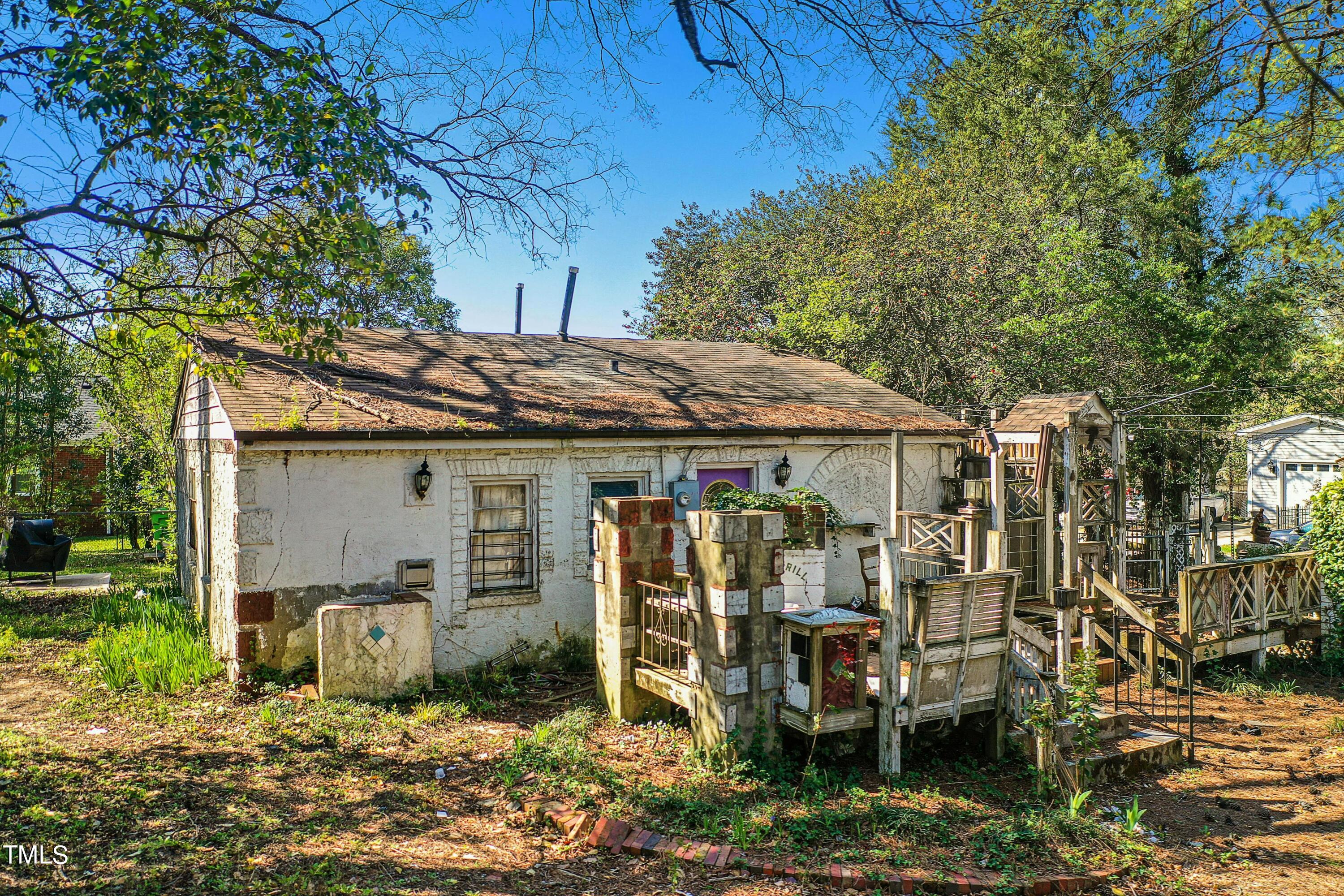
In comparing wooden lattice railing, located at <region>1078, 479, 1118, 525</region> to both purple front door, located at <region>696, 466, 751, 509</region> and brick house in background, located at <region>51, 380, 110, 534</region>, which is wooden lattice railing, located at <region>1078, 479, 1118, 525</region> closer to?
purple front door, located at <region>696, 466, 751, 509</region>

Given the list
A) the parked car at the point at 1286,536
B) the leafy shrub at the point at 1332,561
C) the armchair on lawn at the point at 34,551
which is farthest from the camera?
the parked car at the point at 1286,536

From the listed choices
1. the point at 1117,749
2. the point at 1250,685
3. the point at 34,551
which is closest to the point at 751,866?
the point at 1117,749

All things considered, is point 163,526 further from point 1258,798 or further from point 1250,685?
→ point 1250,685

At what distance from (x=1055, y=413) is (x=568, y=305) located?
30.5 feet

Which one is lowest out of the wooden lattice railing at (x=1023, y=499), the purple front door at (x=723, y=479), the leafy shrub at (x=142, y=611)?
the leafy shrub at (x=142, y=611)

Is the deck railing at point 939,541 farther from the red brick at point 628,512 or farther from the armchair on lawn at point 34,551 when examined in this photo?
the armchair on lawn at point 34,551

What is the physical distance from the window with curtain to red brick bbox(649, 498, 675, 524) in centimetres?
266

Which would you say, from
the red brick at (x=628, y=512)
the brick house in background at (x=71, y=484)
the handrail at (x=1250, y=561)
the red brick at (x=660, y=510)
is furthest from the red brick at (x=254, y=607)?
the brick house in background at (x=71, y=484)

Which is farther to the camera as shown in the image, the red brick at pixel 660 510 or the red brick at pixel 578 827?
the red brick at pixel 660 510

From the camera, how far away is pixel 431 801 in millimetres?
6281

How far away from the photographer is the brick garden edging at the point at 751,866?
5.19 meters

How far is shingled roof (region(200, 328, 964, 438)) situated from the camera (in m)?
9.73

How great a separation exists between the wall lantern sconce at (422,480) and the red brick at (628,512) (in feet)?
9.09

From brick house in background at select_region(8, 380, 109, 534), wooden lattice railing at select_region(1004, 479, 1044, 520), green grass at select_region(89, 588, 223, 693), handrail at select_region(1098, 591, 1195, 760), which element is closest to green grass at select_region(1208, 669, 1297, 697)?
handrail at select_region(1098, 591, 1195, 760)
